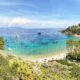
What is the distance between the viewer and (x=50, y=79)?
21.4 metres

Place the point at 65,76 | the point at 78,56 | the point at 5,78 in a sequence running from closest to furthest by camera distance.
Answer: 1. the point at 5,78
2. the point at 65,76
3. the point at 78,56

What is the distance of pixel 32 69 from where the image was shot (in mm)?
21891

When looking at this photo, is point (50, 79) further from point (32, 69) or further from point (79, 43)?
point (79, 43)

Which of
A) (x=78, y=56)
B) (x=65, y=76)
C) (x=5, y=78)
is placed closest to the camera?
(x=5, y=78)

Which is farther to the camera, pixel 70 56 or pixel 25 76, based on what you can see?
pixel 70 56

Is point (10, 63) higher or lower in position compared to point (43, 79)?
higher

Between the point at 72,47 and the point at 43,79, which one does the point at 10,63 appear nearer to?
the point at 43,79

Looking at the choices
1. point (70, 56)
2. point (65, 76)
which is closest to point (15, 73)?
point (65, 76)

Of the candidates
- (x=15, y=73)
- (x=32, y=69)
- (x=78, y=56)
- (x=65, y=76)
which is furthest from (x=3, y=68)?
(x=78, y=56)

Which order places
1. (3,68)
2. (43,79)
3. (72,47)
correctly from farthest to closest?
(72,47)
(43,79)
(3,68)

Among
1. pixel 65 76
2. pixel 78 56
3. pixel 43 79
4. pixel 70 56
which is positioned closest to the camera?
pixel 43 79

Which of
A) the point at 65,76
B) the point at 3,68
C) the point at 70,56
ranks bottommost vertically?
the point at 70,56

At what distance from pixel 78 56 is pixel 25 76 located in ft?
195

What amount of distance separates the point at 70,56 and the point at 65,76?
61.8 meters
